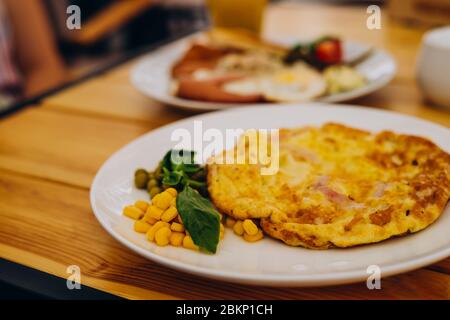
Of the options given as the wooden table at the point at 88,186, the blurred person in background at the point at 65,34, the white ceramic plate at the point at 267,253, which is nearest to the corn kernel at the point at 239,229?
the white ceramic plate at the point at 267,253

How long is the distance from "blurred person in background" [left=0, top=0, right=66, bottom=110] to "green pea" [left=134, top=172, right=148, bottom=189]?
2259mm

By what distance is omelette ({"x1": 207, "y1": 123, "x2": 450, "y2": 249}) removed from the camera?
98 cm

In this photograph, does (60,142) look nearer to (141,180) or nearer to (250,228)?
(141,180)

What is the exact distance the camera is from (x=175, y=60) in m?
2.44

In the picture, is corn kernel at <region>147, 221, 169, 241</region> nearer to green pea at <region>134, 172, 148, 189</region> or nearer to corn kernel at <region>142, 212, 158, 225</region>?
corn kernel at <region>142, 212, 158, 225</region>

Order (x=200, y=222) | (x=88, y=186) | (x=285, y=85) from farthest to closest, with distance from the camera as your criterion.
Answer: (x=285, y=85) < (x=88, y=186) < (x=200, y=222)

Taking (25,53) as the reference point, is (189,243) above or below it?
above

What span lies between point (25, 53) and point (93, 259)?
110 inches

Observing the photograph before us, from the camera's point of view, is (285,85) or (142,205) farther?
(285,85)

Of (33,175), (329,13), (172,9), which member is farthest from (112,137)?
(172,9)

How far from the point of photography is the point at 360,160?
1228mm

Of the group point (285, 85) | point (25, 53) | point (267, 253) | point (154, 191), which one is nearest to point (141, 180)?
point (154, 191)

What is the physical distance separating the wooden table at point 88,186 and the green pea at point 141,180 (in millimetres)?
151

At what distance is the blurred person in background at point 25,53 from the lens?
324cm
